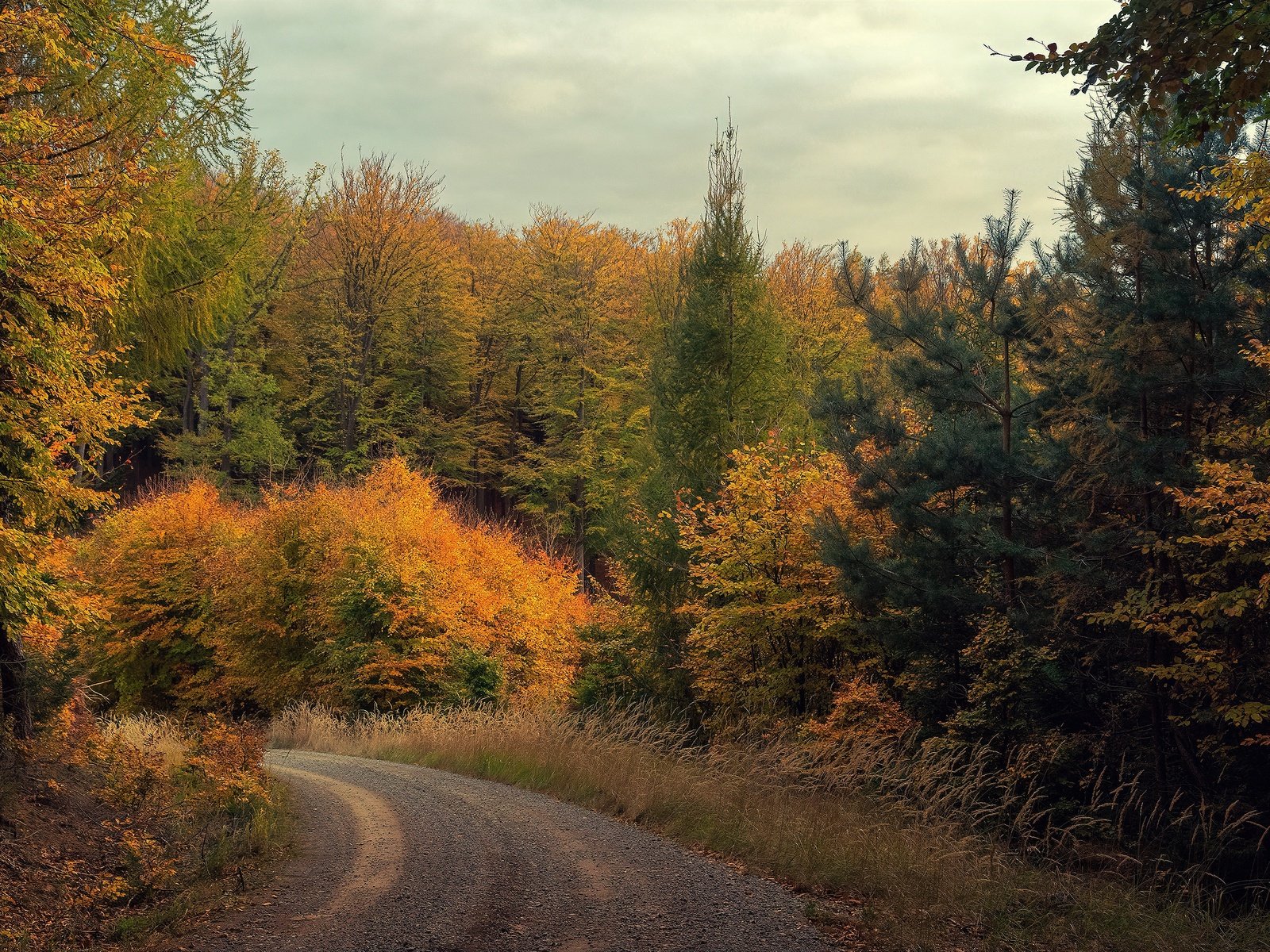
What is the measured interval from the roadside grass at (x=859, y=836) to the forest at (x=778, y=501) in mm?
1582

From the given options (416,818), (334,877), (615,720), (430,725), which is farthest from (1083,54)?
(430,725)

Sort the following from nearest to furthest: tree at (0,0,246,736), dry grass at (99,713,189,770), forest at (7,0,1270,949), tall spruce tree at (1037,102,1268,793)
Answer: tree at (0,0,246,736), forest at (7,0,1270,949), dry grass at (99,713,189,770), tall spruce tree at (1037,102,1268,793)

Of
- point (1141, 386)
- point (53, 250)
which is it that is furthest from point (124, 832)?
point (1141, 386)

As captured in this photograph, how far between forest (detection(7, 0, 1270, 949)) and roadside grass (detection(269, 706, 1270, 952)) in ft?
5.19

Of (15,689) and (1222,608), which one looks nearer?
(15,689)

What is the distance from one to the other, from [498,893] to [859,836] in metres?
3.41

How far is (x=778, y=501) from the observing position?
17422 millimetres

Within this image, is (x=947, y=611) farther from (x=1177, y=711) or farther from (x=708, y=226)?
(x=708, y=226)

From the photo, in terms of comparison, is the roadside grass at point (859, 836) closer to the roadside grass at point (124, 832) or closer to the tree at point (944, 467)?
the tree at point (944, 467)

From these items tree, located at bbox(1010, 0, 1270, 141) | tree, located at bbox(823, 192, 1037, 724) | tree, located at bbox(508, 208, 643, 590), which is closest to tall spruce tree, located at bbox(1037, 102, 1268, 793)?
tree, located at bbox(823, 192, 1037, 724)

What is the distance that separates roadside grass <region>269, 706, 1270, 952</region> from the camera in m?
6.81

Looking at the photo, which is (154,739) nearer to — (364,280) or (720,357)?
(720,357)

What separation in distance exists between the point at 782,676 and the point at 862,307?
644 cm

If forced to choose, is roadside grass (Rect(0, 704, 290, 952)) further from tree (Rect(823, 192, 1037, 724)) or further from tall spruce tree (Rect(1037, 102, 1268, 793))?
tall spruce tree (Rect(1037, 102, 1268, 793))
